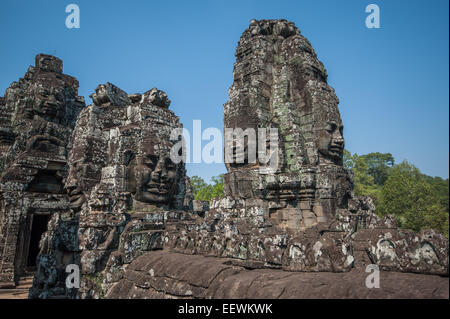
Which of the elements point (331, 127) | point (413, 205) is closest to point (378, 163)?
point (413, 205)

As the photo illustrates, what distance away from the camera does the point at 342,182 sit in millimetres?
9789

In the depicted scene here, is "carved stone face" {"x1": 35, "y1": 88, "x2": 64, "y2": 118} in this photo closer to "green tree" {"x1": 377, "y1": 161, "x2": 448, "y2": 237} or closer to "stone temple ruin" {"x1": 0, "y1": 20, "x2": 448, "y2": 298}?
"stone temple ruin" {"x1": 0, "y1": 20, "x2": 448, "y2": 298}

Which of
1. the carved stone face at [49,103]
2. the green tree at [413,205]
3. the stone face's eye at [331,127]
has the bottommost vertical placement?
the green tree at [413,205]

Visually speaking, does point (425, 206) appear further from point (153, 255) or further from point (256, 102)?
point (153, 255)

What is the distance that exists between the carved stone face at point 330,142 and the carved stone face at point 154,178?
583 cm

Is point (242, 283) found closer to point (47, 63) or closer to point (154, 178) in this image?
point (154, 178)

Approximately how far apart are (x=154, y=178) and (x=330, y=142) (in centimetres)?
649

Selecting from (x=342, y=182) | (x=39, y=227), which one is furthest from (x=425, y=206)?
(x=39, y=227)

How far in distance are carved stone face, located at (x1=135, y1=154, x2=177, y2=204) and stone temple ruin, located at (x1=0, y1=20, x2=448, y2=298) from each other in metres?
0.02

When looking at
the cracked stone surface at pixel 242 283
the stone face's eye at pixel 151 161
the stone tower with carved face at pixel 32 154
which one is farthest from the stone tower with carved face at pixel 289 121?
the stone tower with carved face at pixel 32 154

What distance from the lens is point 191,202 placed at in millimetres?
11000

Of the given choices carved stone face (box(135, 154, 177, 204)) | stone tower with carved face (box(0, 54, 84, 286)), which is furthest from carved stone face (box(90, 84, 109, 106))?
stone tower with carved face (box(0, 54, 84, 286))

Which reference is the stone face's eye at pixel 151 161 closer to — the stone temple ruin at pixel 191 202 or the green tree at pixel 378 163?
the stone temple ruin at pixel 191 202

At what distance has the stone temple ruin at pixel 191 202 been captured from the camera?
8.98 feet
